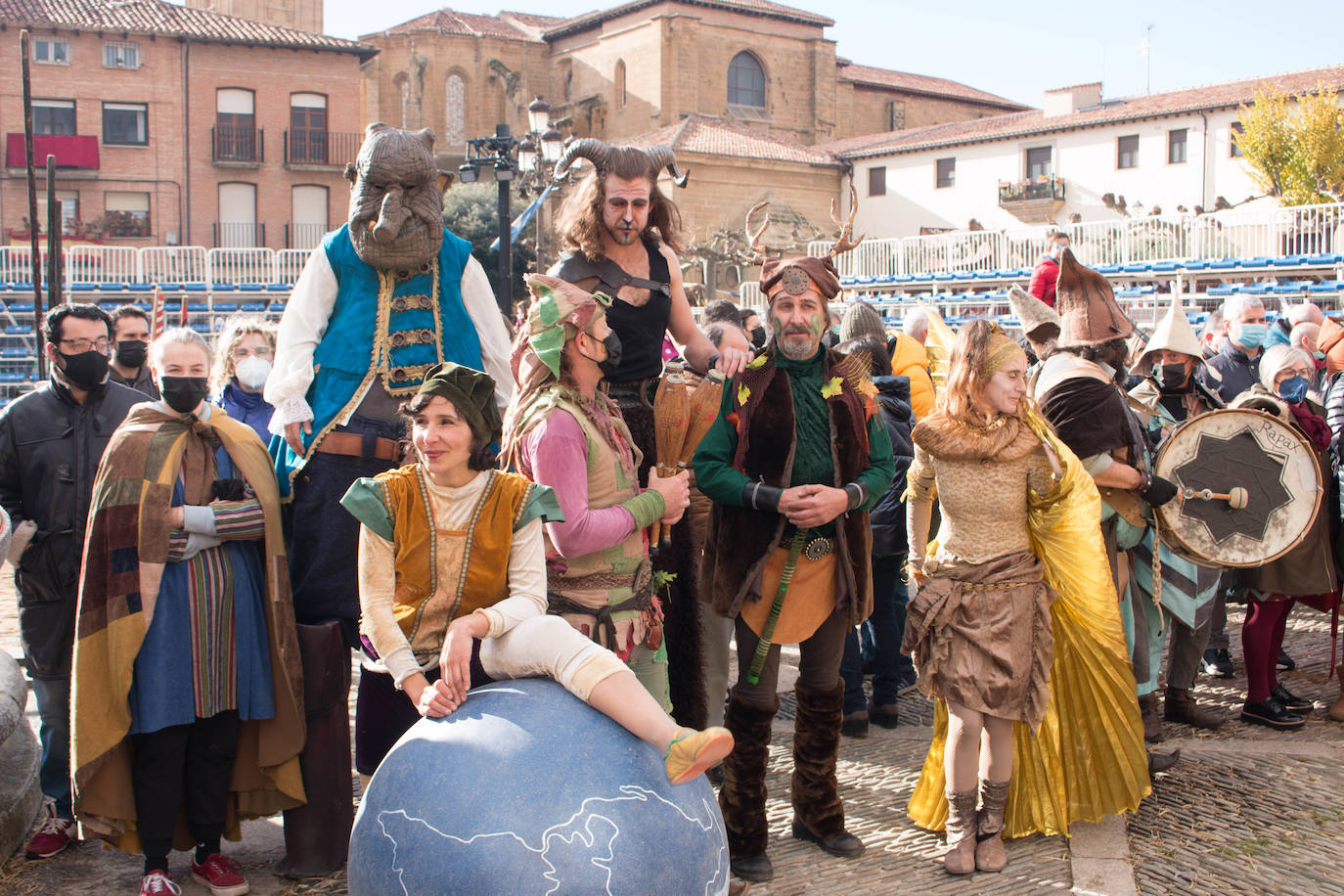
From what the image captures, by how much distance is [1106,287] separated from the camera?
16.9ft

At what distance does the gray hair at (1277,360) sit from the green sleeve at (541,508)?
4384 millimetres

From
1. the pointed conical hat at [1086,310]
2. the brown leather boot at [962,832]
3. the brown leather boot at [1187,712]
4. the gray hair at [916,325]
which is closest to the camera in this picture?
the brown leather boot at [962,832]

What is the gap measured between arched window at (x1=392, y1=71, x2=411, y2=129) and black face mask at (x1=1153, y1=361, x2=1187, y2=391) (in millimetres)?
55742

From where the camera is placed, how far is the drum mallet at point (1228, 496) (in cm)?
516

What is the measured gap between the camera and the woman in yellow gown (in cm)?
441

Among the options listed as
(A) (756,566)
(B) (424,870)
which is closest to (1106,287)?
(A) (756,566)

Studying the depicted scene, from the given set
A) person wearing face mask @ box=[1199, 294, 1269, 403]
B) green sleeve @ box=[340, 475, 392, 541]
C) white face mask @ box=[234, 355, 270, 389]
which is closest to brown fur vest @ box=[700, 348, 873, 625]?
green sleeve @ box=[340, 475, 392, 541]

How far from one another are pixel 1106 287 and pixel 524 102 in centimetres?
5553

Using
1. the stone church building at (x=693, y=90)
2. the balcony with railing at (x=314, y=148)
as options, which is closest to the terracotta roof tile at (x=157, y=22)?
the balcony with railing at (x=314, y=148)

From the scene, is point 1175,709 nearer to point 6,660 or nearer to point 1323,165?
point 6,660

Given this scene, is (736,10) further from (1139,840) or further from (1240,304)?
(1139,840)

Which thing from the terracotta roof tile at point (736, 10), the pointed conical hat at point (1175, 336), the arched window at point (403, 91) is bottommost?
the pointed conical hat at point (1175, 336)

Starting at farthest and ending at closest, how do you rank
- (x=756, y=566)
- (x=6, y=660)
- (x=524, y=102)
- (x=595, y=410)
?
(x=524, y=102) < (x=6, y=660) < (x=756, y=566) < (x=595, y=410)

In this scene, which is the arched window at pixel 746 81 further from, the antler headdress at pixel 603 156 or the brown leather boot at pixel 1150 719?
the antler headdress at pixel 603 156
